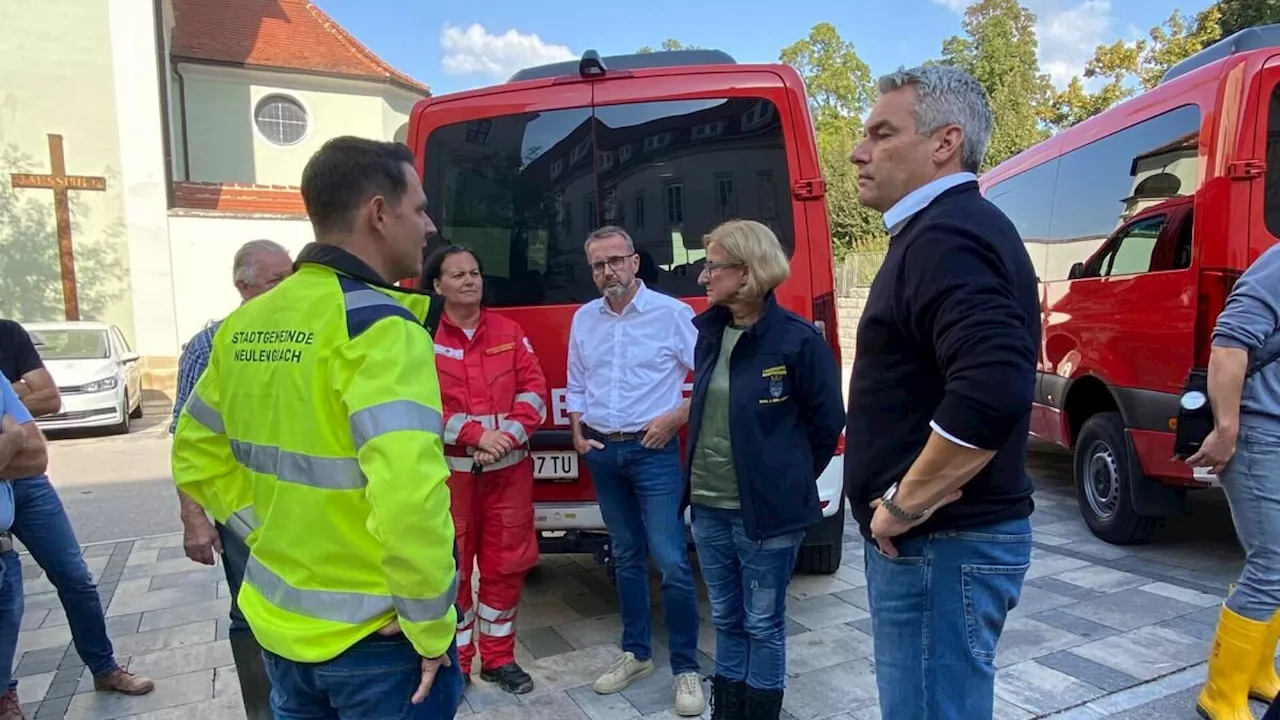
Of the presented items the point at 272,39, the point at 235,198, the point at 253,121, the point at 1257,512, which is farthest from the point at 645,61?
the point at 272,39

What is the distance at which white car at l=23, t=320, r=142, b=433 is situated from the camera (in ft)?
35.2

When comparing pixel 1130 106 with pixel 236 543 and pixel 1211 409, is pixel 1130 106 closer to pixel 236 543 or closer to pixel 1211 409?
pixel 1211 409

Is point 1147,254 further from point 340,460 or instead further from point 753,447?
point 340,460

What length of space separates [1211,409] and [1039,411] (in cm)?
380

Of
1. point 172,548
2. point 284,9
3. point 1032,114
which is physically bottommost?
point 172,548

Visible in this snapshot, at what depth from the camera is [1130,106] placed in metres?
5.21

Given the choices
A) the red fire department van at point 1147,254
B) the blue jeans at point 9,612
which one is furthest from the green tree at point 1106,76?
the blue jeans at point 9,612

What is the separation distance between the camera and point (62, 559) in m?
3.21

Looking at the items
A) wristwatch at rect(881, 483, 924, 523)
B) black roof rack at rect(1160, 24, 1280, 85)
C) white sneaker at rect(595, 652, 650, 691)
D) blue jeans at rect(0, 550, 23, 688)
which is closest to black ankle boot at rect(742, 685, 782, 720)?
white sneaker at rect(595, 652, 650, 691)

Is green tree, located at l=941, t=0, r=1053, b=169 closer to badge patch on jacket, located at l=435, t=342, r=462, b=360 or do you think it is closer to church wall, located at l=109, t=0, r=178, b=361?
church wall, located at l=109, t=0, r=178, b=361

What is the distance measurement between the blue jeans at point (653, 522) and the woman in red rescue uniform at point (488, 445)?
0.34 m

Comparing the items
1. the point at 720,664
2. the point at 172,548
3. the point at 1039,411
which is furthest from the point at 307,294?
the point at 1039,411

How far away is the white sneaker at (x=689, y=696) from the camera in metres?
3.08

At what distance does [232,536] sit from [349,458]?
57.0 inches
